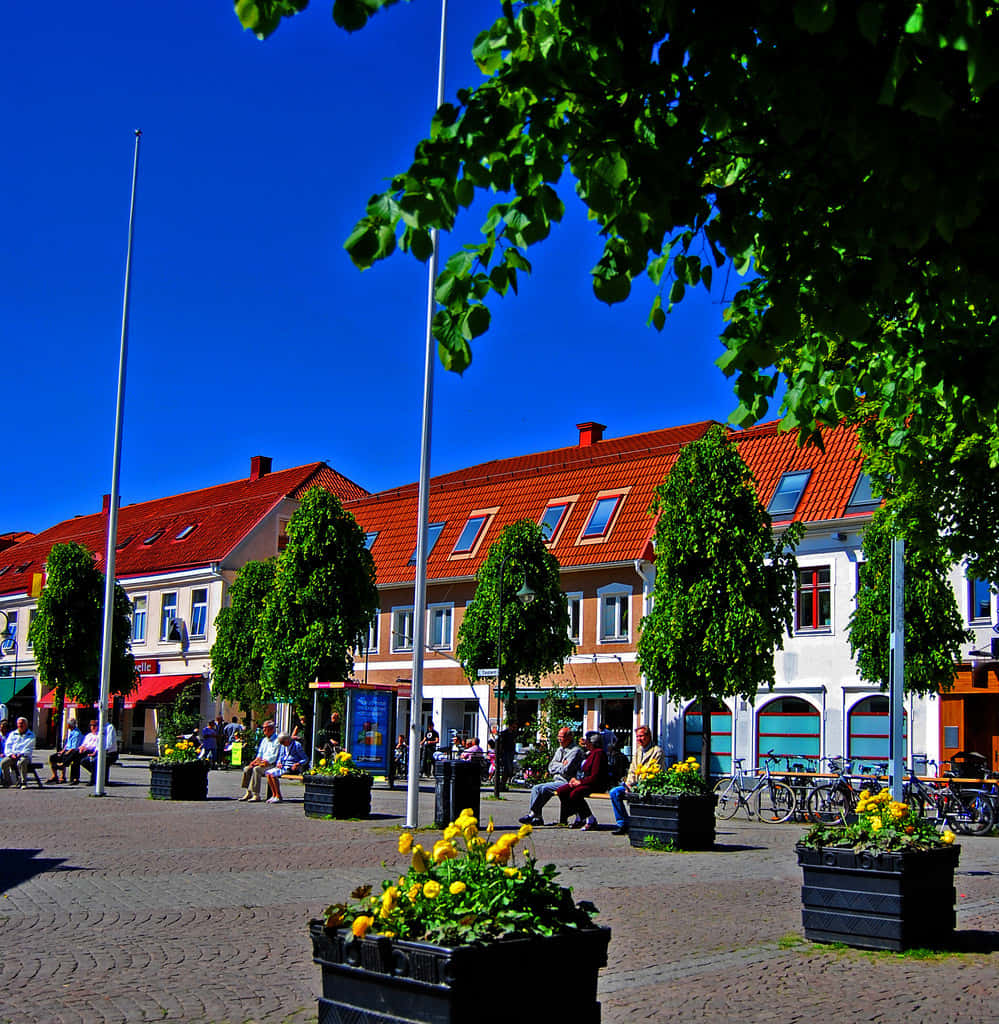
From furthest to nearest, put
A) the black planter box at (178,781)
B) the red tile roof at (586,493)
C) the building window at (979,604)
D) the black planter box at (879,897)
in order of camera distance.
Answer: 1. the red tile roof at (586,493)
2. the building window at (979,604)
3. the black planter box at (178,781)
4. the black planter box at (879,897)

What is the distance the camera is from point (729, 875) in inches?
565

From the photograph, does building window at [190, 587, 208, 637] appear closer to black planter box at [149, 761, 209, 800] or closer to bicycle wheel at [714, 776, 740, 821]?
black planter box at [149, 761, 209, 800]

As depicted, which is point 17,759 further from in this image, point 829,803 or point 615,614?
point 615,614

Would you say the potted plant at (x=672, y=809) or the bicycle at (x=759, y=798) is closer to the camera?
the potted plant at (x=672, y=809)

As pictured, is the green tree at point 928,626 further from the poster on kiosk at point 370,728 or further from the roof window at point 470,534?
the roof window at point 470,534

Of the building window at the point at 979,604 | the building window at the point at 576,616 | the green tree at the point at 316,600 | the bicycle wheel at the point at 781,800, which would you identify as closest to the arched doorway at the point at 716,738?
the building window at the point at 576,616

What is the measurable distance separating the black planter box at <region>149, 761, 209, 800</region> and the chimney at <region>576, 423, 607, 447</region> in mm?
31683

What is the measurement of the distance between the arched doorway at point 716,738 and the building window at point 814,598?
3552 mm

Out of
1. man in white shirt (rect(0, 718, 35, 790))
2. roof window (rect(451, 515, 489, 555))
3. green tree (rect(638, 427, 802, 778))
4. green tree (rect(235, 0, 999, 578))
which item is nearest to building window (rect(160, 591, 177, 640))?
roof window (rect(451, 515, 489, 555))

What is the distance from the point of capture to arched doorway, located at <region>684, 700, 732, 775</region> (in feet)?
124

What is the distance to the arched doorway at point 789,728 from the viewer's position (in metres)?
35.8

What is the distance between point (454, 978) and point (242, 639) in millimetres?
45072

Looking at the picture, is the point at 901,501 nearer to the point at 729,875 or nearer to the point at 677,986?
the point at 729,875

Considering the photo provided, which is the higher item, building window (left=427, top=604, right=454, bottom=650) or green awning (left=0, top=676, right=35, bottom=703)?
building window (left=427, top=604, right=454, bottom=650)
